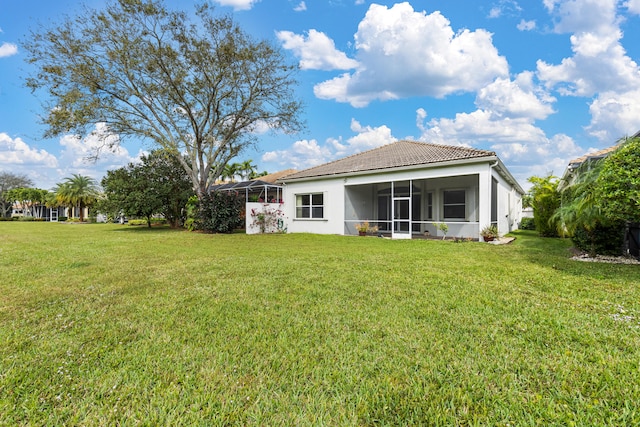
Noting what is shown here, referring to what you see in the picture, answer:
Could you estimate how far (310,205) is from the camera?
17.9m

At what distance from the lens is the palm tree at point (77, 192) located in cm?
4184

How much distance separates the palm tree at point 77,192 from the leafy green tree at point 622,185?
5142 cm

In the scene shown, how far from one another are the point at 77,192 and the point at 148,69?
113ft

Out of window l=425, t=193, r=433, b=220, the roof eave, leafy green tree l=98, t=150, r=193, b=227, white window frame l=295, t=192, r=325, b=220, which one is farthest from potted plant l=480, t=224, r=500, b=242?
leafy green tree l=98, t=150, r=193, b=227

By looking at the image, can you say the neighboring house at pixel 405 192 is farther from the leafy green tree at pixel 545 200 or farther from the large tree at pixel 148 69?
the large tree at pixel 148 69

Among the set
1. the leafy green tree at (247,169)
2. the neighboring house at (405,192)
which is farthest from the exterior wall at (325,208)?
the leafy green tree at (247,169)

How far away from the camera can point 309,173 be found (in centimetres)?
1805

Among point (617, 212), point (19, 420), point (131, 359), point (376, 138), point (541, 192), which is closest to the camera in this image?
point (19, 420)

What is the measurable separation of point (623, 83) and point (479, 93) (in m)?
6.10

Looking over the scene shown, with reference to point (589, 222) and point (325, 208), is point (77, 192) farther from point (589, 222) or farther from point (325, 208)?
point (589, 222)

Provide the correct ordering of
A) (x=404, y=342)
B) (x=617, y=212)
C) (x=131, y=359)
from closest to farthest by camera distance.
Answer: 1. (x=131, y=359)
2. (x=404, y=342)
3. (x=617, y=212)

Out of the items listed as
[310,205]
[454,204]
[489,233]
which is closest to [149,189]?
[310,205]

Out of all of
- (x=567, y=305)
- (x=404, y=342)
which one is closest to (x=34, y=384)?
(x=404, y=342)

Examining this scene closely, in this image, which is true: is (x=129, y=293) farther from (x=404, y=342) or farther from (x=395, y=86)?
(x=395, y=86)
